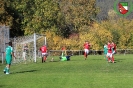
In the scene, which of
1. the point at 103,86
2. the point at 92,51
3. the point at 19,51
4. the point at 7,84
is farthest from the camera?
the point at 92,51

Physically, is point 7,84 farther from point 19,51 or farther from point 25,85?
point 19,51

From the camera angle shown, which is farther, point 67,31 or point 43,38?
point 67,31

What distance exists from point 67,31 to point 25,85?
6822 centimetres

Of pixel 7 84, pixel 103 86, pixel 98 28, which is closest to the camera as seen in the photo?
pixel 103 86

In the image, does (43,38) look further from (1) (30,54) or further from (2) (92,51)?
(2) (92,51)

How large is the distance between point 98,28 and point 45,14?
36.0 feet

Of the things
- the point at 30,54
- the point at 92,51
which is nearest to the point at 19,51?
the point at 30,54

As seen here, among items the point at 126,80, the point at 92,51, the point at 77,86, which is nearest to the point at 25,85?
the point at 77,86

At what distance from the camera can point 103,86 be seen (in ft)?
55.8

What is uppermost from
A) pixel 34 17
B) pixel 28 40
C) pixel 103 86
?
pixel 34 17

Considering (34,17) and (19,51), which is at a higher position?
(34,17)

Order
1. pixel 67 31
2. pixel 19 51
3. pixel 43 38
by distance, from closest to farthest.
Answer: pixel 19 51
pixel 43 38
pixel 67 31

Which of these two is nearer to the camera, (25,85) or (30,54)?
(25,85)

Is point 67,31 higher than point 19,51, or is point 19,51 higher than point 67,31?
point 67,31
